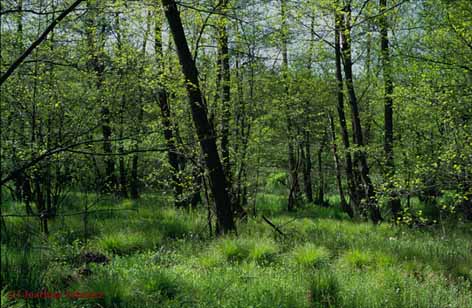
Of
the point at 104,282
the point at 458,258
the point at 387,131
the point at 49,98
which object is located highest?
the point at 49,98

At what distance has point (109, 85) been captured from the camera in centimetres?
777

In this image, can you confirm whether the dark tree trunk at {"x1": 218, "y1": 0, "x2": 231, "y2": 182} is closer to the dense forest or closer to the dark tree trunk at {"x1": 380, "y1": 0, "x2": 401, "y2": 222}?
the dense forest

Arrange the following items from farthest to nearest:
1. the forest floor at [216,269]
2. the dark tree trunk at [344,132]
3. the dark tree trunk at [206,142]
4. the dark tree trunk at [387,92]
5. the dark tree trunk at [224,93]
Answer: the dark tree trunk at [344,132]
the dark tree trunk at [387,92]
the dark tree trunk at [224,93]
the dark tree trunk at [206,142]
the forest floor at [216,269]

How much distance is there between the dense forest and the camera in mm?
3830

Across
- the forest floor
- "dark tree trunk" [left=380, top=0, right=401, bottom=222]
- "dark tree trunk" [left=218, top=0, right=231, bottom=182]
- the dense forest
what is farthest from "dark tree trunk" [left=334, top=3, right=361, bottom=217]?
the forest floor

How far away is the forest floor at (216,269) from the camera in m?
3.65

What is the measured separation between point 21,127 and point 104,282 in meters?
4.25

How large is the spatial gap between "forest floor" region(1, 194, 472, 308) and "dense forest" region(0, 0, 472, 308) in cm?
3

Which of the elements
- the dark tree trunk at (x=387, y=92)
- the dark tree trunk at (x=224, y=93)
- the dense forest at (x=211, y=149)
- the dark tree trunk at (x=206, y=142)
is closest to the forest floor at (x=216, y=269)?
the dense forest at (x=211, y=149)

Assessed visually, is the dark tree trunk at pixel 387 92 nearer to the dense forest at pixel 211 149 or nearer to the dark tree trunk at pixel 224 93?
the dense forest at pixel 211 149

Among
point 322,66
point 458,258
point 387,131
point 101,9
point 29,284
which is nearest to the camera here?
point 101,9

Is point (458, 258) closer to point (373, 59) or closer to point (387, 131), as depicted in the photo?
point (387, 131)

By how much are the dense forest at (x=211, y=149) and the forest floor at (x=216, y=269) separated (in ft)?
0.10

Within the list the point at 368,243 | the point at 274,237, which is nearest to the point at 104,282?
the point at 274,237
